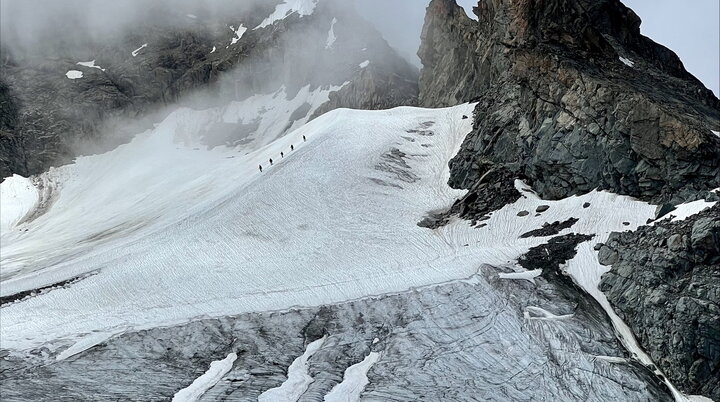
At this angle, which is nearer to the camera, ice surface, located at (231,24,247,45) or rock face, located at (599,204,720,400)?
rock face, located at (599,204,720,400)

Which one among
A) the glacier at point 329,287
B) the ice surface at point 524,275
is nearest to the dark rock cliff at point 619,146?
the glacier at point 329,287

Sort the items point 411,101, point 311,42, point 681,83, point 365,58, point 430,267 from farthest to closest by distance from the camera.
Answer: point 311,42 → point 365,58 → point 411,101 → point 681,83 → point 430,267

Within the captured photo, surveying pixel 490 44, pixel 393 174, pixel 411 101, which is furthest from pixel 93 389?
pixel 411 101

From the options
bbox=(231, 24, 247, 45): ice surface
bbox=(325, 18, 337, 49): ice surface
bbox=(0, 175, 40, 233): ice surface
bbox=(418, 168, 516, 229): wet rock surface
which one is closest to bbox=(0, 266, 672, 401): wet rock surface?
bbox=(418, 168, 516, 229): wet rock surface

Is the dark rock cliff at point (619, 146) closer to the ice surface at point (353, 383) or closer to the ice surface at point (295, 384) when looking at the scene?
the ice surface at point (353, 383)

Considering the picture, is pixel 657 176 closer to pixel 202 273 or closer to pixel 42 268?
pixel 202 273

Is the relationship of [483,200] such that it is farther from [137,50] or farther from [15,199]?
[137,50]

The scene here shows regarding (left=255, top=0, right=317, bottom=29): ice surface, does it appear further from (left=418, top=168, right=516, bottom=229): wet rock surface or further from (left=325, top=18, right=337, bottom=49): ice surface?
(left=418, top=168, right=516, bottom=229): wet rock surface
